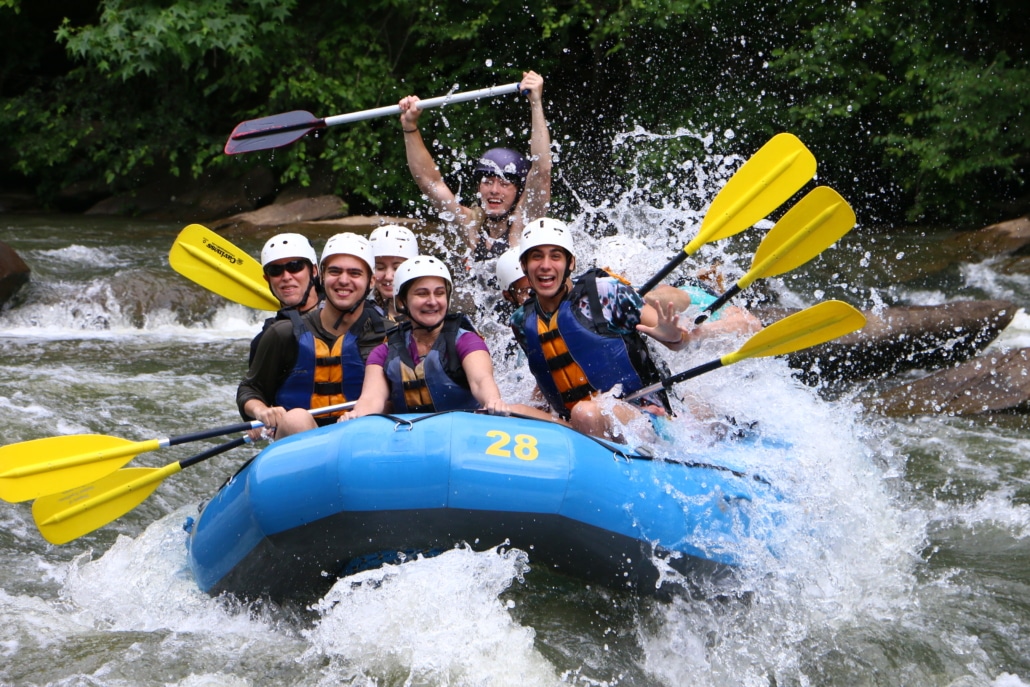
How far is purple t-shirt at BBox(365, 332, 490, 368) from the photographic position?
3873 millimetres

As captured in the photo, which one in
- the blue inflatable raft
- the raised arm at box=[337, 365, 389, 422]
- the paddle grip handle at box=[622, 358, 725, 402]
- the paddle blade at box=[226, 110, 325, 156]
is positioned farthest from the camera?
the paddle blade at box=[226, 110, 325, 156]

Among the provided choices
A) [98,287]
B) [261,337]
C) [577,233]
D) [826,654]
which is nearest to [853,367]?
[577,233]

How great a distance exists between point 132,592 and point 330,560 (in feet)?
3.24

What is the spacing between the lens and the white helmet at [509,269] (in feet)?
14.4

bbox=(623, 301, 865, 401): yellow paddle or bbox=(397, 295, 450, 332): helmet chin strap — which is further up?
bbox=(623, 301, 865, 401): yellow paddle

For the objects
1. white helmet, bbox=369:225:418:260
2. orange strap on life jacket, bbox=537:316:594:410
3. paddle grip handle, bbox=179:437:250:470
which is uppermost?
white helmet, bbox=369:225:418:260

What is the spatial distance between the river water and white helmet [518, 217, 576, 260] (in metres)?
0.81

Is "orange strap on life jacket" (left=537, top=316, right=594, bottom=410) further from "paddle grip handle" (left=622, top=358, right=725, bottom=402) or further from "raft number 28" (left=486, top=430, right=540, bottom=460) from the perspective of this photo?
"raft number 28" (left=486, top=430, right=540, bottom=460)

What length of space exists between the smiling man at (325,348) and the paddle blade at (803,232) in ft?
4.96

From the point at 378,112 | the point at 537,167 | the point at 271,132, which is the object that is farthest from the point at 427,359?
the point at 271,132

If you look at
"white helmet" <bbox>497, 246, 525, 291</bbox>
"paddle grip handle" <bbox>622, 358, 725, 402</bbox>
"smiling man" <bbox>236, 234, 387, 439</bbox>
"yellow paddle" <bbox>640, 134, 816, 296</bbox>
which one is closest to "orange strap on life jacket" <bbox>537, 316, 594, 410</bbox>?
"paddle grip handle" <bbox>622, 358, 725, 402</bbox>

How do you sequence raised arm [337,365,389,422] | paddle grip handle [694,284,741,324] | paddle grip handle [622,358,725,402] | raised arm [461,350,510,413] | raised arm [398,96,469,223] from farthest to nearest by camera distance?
1. raised arm [398,96,469,223]
2. paddle grip handle [694,284,741,324]
3. paddle grip handle [622,358,725,402]
4. raised arm [337,365,389,422]
5. raised arm [461,350,510,413]

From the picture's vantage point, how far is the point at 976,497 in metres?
5.19

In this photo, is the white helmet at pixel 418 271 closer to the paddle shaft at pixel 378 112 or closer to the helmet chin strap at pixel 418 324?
the helmet chin strap at pixel 418 324
